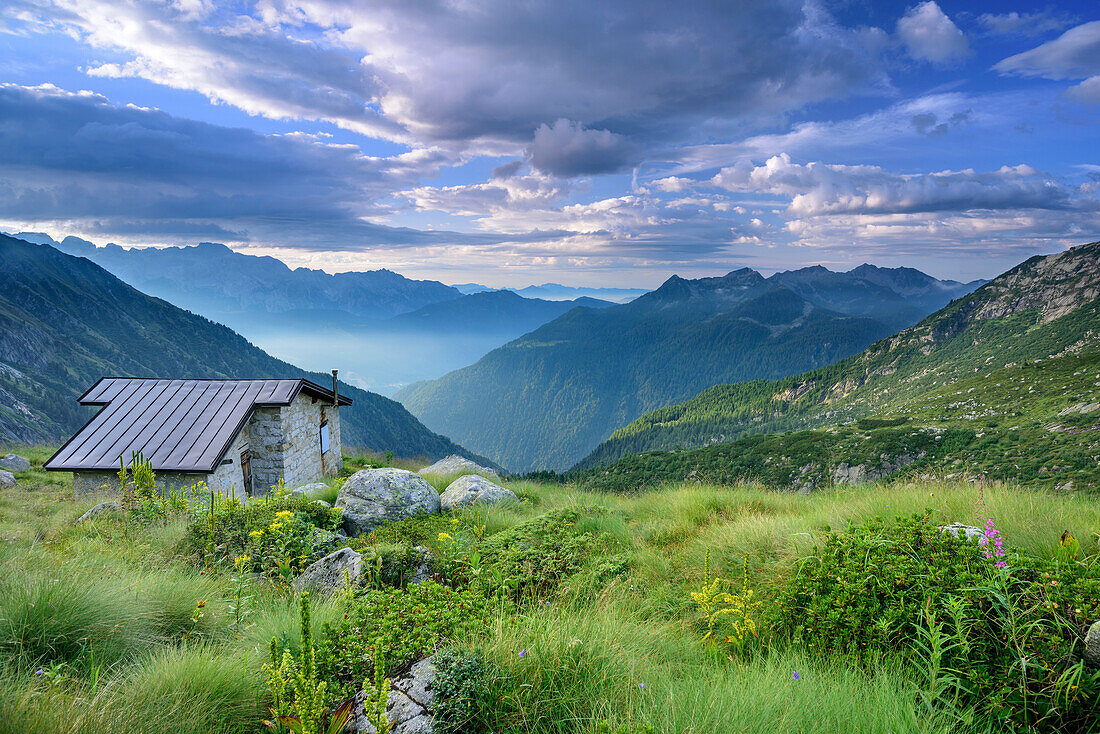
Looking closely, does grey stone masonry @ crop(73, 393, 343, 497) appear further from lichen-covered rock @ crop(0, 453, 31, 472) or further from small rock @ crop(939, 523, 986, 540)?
small rock @ crop(939, 523, 986, 540)

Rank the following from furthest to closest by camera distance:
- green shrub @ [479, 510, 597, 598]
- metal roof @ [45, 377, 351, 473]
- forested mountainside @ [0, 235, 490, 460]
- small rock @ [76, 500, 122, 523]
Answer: forested mountainside @ [0, 235, 490, 460] < metal roof @ [45, 377, 351, 473] < small rock @ [76, 500, 122, 523] < green shrub @ [479, 510, 597, 598]

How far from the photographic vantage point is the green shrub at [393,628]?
3109 millimetres

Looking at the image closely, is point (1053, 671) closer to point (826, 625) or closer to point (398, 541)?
point (826, 625)

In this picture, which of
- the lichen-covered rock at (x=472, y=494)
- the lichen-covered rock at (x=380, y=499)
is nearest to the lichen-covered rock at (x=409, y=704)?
the lichen-covered rock at (x=380, y=499)

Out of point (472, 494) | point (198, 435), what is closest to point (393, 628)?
point (472, 494)

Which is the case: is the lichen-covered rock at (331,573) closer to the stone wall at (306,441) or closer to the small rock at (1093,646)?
the small rock at (1093,646)

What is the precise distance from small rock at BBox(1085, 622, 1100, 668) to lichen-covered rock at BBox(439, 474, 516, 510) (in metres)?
9.02

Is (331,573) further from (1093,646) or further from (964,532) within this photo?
(1093,646)

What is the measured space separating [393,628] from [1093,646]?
423cm

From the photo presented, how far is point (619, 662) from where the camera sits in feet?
10.1

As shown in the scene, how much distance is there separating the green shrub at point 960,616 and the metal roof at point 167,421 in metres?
16.7

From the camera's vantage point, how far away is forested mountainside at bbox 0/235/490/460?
10075 centimetres

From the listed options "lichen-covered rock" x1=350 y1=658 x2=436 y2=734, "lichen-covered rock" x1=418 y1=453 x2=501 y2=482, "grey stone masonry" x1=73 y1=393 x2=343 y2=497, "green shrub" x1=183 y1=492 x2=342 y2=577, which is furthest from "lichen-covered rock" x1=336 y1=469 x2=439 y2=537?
"lichen-covered rock" x1=350 y1=658 x2=436 y2=734

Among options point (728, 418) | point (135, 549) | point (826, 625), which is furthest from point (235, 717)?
point (728, 418)
